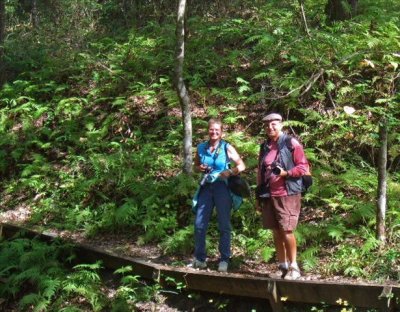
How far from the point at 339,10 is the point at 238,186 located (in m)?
7.96

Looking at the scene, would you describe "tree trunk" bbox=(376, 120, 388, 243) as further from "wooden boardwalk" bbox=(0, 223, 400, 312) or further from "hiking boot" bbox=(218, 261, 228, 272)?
"hiking boot" bbox=(218, 261, 228, 272)

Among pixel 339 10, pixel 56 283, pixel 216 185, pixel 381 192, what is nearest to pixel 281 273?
pixel 216 185

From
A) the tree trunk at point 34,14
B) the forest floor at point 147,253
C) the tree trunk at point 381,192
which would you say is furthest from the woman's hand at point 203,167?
the tree trunk at point 34,14

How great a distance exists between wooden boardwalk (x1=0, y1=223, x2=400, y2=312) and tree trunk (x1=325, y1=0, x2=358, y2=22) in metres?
8.59

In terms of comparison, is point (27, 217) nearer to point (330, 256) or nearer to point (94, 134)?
point (94, 134)

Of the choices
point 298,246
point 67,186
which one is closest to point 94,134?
point 67,186

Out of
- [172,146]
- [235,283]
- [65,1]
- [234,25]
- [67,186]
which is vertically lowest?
[235,283]

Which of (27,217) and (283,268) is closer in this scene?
(283,268)

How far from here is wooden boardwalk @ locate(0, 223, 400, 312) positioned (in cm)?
554

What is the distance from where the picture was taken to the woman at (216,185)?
7.01 meters

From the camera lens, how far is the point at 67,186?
10.9m

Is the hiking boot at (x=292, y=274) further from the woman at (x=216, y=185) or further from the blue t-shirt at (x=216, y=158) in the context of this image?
the blue t-shirt at (x=216, y=158)

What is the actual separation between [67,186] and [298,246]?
5.62 m

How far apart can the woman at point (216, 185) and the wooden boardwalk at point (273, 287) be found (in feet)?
1.35
